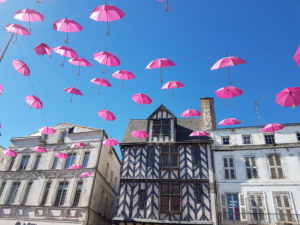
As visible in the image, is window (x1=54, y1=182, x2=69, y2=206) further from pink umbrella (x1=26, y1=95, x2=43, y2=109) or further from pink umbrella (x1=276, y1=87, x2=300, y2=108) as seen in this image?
pink umbrella (x1=276, y1=87, x2=300, y2=108)

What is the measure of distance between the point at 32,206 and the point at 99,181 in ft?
16.4

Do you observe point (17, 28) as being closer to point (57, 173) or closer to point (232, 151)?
point (57, 173)

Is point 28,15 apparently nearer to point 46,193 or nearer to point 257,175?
point 46,193

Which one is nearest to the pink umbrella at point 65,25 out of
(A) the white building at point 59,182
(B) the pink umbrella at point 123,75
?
(B) the pink umbrella at point 123,75

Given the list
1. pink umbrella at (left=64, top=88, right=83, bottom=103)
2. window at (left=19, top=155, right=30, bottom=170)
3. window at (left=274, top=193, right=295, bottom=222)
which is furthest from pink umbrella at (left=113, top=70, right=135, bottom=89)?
window at (left=19, top=155, right=30, bottom=170)

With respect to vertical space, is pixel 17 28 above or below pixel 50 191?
above

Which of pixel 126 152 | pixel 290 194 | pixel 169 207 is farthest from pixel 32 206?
pixel 290 194

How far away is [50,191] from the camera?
18.0 metres

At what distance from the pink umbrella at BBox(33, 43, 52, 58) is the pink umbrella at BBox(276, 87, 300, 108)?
410 inches

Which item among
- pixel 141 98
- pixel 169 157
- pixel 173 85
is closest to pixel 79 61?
pixel 141 98

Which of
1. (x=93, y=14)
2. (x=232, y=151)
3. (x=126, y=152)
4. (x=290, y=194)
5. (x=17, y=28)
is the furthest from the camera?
(x=126, y=152)

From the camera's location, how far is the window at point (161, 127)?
1825cm

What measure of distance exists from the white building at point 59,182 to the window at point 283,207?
12033 mm

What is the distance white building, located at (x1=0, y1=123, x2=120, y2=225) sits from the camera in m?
16.9
